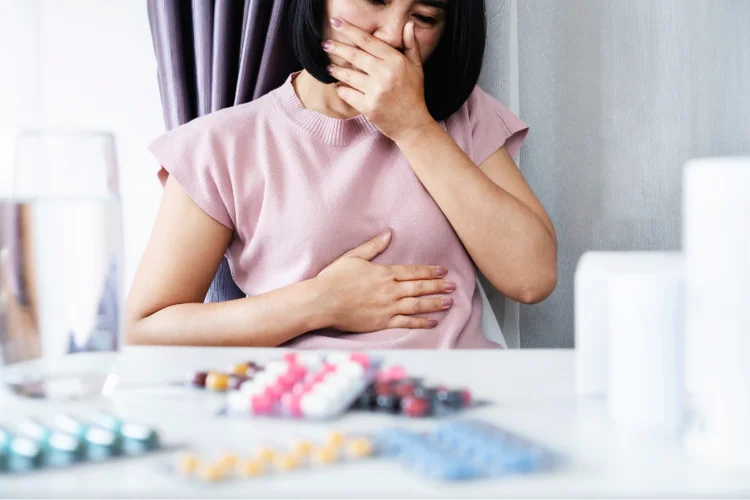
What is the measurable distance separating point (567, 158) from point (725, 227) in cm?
96

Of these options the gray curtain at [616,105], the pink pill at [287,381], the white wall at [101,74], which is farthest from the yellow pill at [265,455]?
the white wall at [101,74]

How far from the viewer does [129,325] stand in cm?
102

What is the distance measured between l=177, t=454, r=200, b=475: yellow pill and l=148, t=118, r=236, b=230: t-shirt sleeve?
2.27ft

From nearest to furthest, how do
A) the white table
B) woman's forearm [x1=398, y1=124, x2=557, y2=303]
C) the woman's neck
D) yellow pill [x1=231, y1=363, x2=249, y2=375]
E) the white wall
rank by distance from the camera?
the white table < yellow pill [x1=231, y1=363, x2=249, y2=375] < woman's forearm [x1=398, y1=124, x2=557, y2=303] < the woman's neck < the white wall

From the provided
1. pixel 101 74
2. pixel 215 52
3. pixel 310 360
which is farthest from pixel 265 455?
pixel 101 74

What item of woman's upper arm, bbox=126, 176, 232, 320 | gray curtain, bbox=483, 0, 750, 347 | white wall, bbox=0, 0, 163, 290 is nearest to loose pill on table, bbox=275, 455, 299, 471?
woman's upper arm, bbox=126, 176, 232, 320

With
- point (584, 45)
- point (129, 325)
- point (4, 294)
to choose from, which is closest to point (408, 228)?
point (129, 325)

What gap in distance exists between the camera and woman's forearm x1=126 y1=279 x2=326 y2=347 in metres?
0.94

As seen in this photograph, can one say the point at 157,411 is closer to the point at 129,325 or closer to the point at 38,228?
the point at 38,228

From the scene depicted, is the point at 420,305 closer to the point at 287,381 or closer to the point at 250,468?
the point at 287,381

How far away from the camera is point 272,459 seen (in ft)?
1.32

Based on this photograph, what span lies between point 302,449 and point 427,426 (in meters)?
0.09

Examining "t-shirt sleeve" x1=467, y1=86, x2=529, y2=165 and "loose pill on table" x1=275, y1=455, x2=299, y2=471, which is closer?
"loose pill on table" x1=275, y1=455, x2=299, y2=471

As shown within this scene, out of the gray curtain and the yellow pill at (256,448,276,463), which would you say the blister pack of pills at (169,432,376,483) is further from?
the gray curtain
